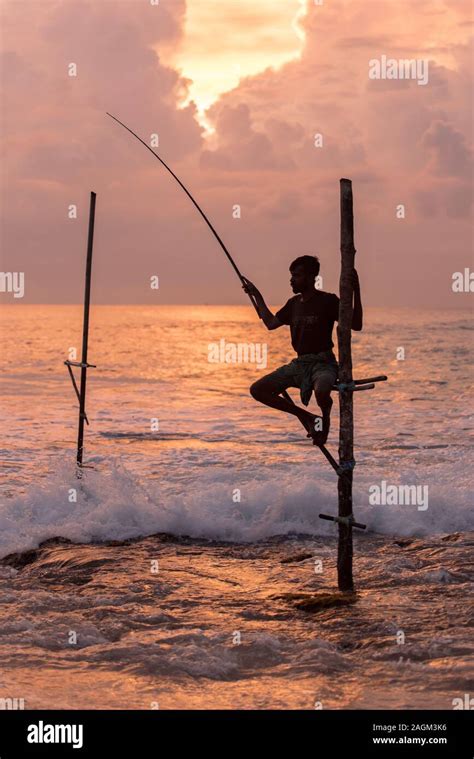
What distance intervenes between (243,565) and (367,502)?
3.18m

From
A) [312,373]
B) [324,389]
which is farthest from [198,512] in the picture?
[324,389]

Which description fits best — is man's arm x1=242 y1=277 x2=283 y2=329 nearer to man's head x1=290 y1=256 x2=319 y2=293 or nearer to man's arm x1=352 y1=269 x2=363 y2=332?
man's head x1=290 y1=256 x2=319 y2=293

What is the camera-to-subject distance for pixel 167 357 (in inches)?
2052

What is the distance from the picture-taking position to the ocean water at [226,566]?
6.52 m

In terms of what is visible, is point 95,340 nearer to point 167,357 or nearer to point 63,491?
point 167,357

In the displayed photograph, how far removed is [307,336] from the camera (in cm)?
821

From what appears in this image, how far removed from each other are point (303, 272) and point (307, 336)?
1.97 feet

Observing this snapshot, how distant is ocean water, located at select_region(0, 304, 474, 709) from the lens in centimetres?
652

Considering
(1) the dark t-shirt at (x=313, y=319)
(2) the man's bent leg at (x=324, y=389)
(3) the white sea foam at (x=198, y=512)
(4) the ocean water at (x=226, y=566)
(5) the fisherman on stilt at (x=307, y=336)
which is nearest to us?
(4) the ocean water at (x=226, y=566)

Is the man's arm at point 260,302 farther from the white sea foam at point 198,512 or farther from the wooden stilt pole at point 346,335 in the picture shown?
the white sea foam at point 198,512

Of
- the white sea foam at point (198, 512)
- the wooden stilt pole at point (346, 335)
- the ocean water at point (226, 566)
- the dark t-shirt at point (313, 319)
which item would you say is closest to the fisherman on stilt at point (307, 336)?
the dark t-shirt at point (313, 319)

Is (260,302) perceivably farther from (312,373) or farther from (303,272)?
A: (312,373)

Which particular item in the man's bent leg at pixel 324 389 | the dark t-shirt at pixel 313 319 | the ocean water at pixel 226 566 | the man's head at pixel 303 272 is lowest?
the ocean water at pixel 226 566

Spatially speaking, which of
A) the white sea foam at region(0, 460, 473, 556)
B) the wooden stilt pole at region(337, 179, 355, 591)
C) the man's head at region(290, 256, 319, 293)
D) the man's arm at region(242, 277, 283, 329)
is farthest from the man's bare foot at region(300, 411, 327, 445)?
the white sea foam at region(0, 460, 473, 556)
